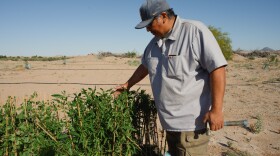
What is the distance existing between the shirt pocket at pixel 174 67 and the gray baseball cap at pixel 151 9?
0.35m

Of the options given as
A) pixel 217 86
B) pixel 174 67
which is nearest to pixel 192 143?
pixel 217 86

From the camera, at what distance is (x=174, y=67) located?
2.49m

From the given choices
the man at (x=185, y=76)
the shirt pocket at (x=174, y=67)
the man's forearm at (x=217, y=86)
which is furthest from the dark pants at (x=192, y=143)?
the shirt pocket at (x=174, y=67)

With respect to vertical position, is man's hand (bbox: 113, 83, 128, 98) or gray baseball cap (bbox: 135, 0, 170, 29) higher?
gray baseball cap (bbox: 135, 0, 170, 29)

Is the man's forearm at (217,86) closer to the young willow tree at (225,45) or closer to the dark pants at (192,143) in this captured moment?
the dark pants at (192,143)

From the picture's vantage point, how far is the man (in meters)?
2.37

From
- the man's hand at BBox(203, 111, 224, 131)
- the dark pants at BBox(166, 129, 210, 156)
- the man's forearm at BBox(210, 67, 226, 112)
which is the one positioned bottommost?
the dark pants at BBox(166, 129, 210, 156)

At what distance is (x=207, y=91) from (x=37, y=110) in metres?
1.75

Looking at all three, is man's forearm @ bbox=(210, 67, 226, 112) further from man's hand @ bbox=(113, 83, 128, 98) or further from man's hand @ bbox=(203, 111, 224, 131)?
man's hand @ bbox=(113, 83, 128, 98)

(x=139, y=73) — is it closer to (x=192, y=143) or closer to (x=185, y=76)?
(x=185, y=76)

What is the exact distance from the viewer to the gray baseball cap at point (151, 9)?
248 centimetres

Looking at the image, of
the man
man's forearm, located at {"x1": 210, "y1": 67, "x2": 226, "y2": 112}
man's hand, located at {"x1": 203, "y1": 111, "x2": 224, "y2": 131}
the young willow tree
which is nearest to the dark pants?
the man

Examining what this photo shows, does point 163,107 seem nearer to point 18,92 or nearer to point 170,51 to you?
point 170,51

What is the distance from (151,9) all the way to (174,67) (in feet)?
1.68
